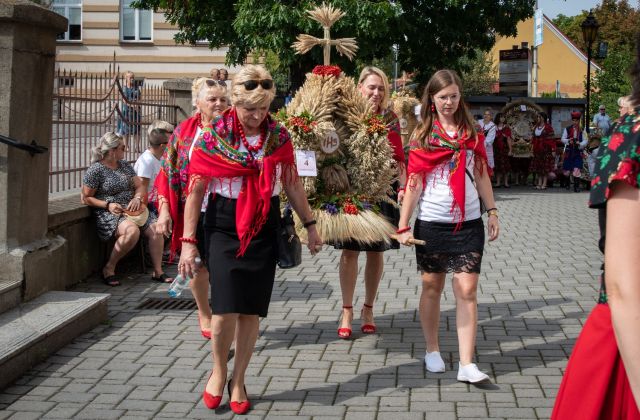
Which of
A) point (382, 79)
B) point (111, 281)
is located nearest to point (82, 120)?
point (111, 281)

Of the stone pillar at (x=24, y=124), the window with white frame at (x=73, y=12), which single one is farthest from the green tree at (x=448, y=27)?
the window with white frame at (x=73, y=12)

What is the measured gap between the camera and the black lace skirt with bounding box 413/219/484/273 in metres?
5.79

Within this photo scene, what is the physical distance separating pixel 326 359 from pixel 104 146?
4.02 meters

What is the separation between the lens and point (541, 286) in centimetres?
892

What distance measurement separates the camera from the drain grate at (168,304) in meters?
8.01

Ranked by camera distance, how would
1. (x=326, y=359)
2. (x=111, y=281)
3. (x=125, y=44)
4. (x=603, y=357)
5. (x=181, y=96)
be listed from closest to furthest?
(x=603, y=357)
(x=326, y=359)
(x=111, y=281)
(x=181, y=96)
(x=125, y=44)

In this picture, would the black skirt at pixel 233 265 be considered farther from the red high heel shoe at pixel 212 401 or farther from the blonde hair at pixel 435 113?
the blonde hair at pixel 435 113

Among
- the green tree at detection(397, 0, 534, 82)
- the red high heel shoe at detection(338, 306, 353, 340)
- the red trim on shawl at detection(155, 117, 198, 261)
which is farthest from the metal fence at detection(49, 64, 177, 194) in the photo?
the green tree at detection(397, 0, 534, 82)

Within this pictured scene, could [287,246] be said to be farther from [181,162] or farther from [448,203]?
[181,162]

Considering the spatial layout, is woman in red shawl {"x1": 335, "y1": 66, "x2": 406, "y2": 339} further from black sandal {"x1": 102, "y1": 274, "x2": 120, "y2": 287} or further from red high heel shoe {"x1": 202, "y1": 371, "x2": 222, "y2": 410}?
black sandal {"x1": 102, "y1": 274, "x2": 120, "y2": 287}

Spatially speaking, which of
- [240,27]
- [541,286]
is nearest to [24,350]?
[541,286]

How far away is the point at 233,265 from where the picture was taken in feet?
16.8

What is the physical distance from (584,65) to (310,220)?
66.2m

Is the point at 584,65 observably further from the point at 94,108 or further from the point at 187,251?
the point at 187,251
